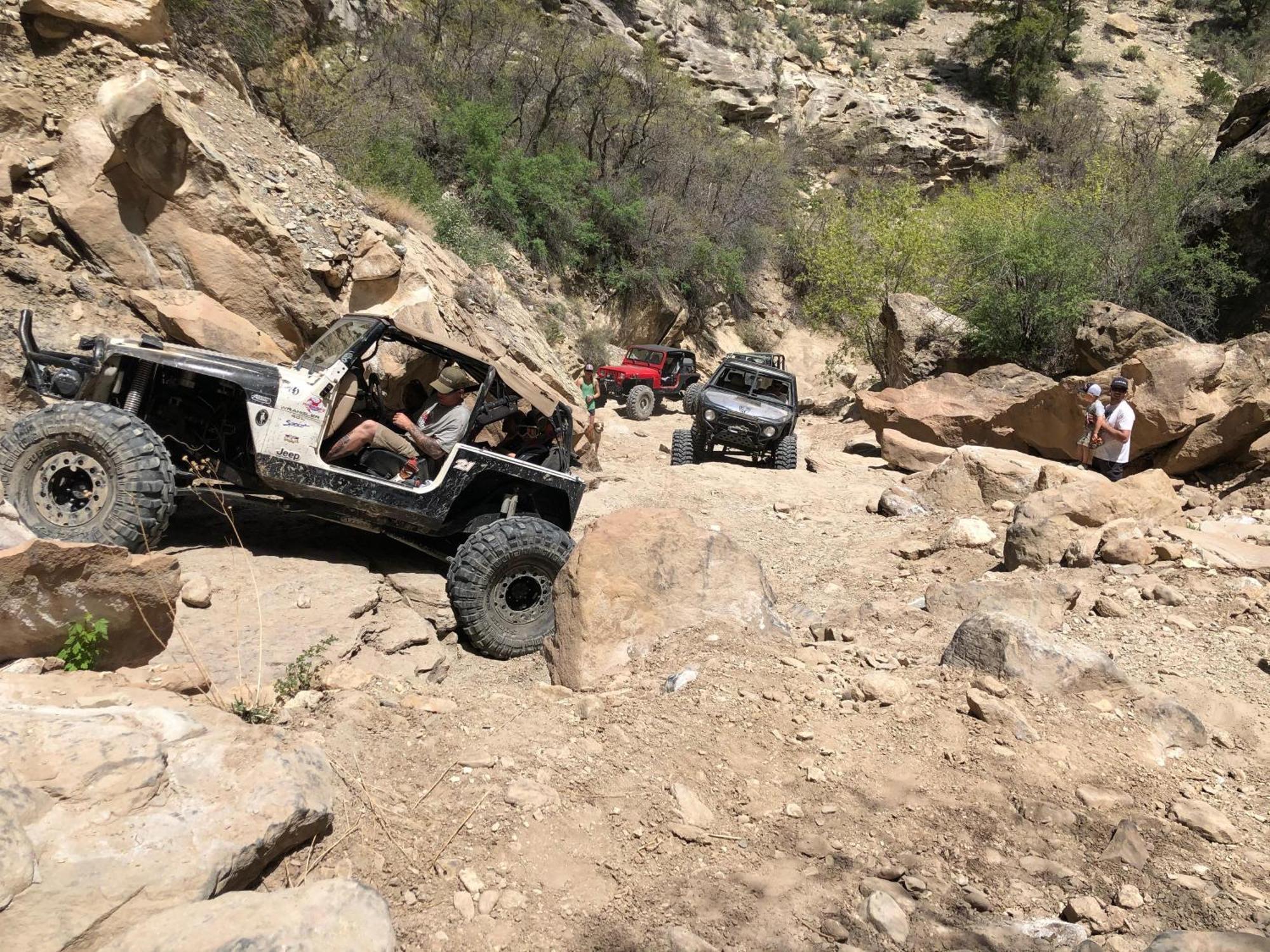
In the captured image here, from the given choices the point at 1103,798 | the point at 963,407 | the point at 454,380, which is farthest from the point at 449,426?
the point at 963,407

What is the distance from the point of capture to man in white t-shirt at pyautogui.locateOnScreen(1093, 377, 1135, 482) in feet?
27.2

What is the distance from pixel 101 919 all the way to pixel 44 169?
24.3 feet

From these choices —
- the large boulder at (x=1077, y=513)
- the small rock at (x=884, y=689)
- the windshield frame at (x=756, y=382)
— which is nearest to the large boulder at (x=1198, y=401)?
the large boulder at (x=1077, y=513)

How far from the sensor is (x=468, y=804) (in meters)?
2.79

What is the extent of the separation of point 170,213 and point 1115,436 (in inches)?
369

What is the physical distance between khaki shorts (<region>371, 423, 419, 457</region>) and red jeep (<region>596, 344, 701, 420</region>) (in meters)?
12.2

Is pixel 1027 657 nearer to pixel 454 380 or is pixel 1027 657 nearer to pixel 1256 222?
pixel 454 380

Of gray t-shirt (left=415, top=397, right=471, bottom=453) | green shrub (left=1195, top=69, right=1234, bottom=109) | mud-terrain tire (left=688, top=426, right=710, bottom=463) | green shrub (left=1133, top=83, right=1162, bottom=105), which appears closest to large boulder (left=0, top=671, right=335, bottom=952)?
gray t-shirt (left=415, top=397, right=471, bottom=453)

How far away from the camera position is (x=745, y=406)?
12.0 metres

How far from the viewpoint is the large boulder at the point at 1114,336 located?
477 inches

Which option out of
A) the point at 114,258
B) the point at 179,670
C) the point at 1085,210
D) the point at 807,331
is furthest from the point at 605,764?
the point at 807,331

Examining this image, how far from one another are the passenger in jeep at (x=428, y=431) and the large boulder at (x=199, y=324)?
205 centimetres

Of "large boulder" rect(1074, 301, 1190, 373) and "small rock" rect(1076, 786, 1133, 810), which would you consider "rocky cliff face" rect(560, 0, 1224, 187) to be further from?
"small rock" rect(1076, 786, 1133, 810)

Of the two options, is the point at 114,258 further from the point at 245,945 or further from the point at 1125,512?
the point at 1125,512
